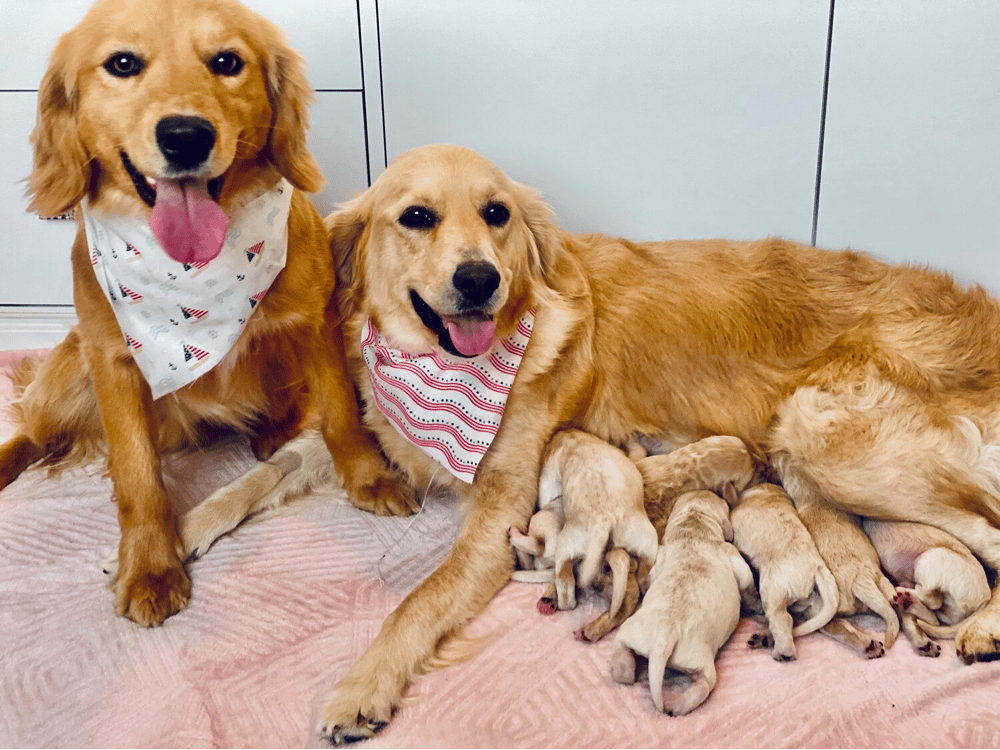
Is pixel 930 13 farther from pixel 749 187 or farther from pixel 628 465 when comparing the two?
pixel 628 465

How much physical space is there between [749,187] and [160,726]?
2.11 m

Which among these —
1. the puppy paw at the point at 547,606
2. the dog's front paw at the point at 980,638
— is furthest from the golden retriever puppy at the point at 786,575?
the puppy paw at the point at 547,606

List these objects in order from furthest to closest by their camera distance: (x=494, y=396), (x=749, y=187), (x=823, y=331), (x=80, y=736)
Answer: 1. (x=749, y=187)
2. (x=823, y=331)
3. (x=494, y=396)
4. (x=80, y=736)

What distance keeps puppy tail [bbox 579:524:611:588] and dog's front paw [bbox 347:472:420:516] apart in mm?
530

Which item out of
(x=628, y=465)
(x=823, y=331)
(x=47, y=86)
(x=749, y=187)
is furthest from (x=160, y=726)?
(x=749, y=187)

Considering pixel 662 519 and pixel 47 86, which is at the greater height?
pixel 47 86

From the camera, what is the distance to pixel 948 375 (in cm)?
171

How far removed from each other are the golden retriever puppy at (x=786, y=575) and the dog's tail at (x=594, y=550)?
1.02 feet

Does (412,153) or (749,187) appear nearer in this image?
(412,153)

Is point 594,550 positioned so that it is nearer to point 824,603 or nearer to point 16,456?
point 824,603

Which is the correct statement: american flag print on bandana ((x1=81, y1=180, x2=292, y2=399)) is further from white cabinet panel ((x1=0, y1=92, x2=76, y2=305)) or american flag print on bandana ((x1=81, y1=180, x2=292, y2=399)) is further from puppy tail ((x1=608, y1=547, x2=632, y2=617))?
white cabinet panel ((x1=0, y1=92, x2=76, y2=305))

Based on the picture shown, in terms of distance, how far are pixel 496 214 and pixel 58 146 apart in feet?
2.99

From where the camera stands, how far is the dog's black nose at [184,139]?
1.30 meters

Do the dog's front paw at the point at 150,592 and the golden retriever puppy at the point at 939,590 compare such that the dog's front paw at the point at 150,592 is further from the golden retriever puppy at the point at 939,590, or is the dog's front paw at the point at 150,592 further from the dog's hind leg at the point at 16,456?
the golden retriever puppy at the point at 939,590
